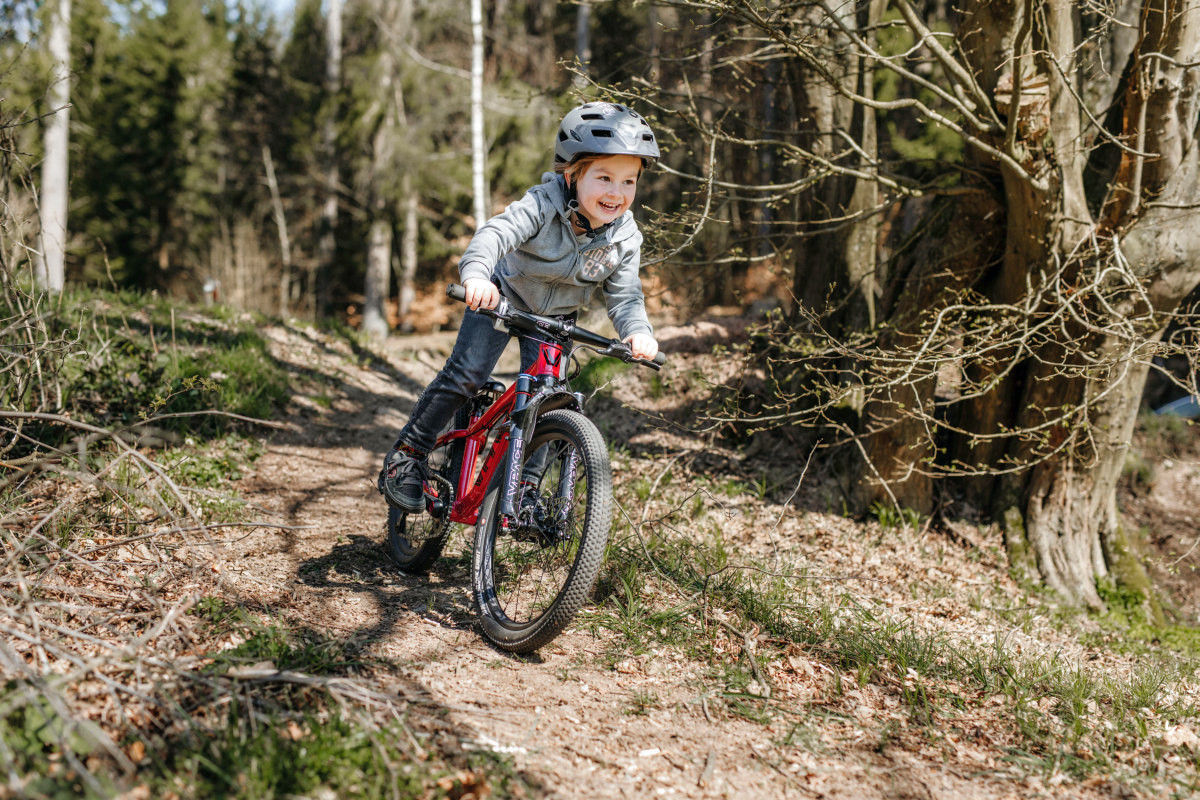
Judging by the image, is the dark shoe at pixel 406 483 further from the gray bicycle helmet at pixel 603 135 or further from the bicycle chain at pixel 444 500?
the gray bicycle helmet at pixel 603 135

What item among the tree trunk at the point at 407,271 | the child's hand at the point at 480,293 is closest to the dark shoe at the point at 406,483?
the child's hand at the point at 480,293

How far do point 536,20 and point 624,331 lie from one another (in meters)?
24.4

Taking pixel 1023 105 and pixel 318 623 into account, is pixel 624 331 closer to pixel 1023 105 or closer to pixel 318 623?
pixel 318 623

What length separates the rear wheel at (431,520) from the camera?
4012mm

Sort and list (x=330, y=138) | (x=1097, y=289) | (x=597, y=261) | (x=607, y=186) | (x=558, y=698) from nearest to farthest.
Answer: (x=558, y=698) → (x=607, y=186) → (x=597, y=261) → (x=1097, y=289) → (x=330, y=138)

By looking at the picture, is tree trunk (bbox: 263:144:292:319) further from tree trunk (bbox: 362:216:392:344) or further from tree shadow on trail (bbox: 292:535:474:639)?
tree shadow on trail (bbox: 292:535:474:639)

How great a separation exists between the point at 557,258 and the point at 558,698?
184cm

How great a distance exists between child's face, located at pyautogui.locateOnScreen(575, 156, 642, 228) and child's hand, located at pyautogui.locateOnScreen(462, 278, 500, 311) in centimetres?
64

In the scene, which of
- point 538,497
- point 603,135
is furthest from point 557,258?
point 538,497

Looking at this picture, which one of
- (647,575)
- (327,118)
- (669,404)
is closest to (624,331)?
(647,575)

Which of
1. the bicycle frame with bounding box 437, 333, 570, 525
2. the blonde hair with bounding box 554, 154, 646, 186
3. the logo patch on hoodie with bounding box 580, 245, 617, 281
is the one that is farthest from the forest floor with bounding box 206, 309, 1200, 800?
the blonde hair with bounding box 554, 154, 646, 186

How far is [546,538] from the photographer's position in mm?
3426

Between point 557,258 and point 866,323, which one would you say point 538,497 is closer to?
point 557,258

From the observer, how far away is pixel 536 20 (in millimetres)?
25047
